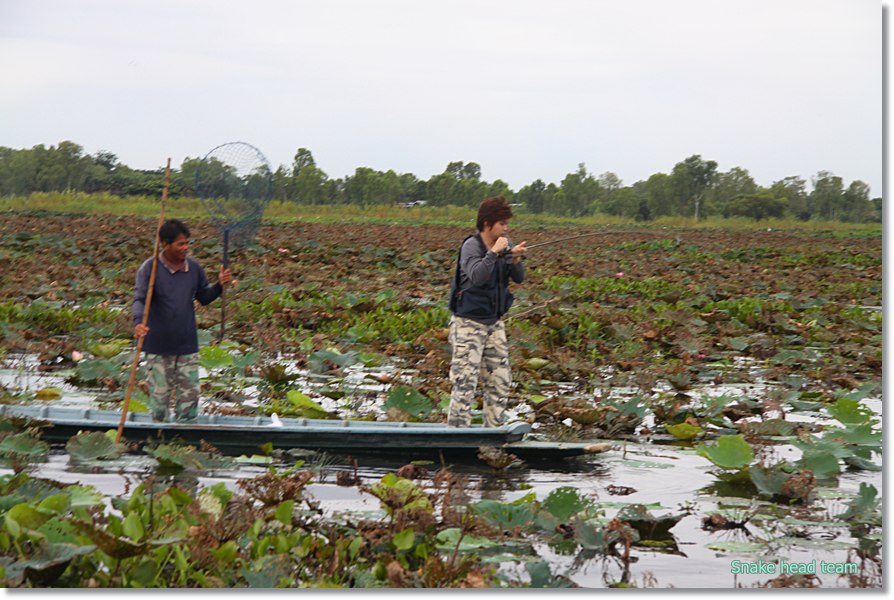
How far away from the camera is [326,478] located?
5793mm

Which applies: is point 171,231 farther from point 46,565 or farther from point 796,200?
point 796,200

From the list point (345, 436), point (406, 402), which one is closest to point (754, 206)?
point (406, 402)

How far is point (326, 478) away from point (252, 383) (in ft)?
9.26

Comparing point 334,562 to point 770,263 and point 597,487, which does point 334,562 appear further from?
point 770,263

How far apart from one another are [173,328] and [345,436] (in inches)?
45.2

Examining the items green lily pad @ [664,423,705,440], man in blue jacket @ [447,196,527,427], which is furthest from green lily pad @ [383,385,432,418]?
green lily pad @ [664,423,705,440]

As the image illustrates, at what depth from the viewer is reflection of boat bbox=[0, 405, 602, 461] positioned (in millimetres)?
6074

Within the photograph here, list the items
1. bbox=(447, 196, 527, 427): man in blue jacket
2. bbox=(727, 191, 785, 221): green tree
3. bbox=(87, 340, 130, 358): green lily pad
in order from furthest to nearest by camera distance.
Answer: bbox=(727, 191, 785, 221): green tree
bbox=(87, 340, 130, 358): green lily pad
bbox=(447, 196, 527, 427): man in blue jacket

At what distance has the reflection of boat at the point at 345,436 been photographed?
6.07 meters

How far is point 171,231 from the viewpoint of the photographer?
20.3 feet

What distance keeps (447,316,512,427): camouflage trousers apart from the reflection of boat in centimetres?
18

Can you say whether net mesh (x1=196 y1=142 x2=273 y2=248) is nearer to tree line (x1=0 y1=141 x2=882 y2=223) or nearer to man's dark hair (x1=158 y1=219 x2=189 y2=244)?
man's dark hair (x1=158 y1=219 x2=189 y2=244)

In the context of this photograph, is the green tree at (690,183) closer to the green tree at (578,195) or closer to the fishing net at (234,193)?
the green tree at (578,195)

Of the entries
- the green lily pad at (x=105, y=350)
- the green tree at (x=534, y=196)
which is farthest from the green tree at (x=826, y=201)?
the green lily pad at (x=105, y=350)
